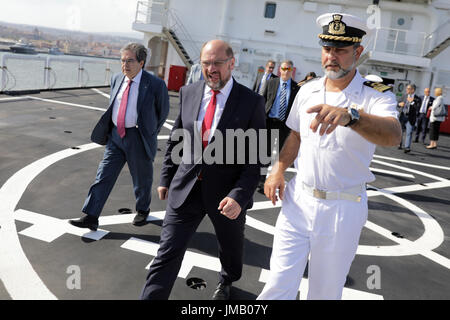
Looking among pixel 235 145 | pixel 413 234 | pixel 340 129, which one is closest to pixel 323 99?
pixel 340 129

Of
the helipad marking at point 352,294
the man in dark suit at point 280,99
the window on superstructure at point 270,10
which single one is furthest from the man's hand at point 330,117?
the window on superstructure at point 270,10

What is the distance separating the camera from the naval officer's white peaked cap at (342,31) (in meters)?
2.19

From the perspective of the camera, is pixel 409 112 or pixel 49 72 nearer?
pixel 409 112

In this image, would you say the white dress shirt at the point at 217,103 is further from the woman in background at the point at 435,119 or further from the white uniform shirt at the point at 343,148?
the woman in background at the point at 435,119

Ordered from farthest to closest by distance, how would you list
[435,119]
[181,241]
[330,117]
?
[435,119] < [181,241] < [330,117]

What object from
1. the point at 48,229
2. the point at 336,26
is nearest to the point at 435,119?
the point at 336,26

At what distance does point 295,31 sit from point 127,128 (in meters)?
18.3

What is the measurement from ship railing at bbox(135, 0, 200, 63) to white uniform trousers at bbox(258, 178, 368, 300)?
19407 mm

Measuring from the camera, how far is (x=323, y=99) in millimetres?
2338

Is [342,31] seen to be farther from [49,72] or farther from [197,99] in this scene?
[49,72]

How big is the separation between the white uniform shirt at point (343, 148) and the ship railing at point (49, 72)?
1283 centimetres

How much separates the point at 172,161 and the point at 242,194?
687mm

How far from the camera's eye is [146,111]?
13.7 feet
